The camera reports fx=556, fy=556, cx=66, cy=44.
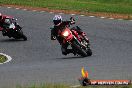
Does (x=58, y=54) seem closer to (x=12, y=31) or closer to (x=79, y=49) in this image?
(x=79, y=49)

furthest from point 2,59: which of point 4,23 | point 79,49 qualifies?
point 4,23

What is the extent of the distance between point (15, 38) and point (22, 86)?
584 inches

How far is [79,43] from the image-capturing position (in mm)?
19844

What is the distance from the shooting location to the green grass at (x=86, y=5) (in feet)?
117

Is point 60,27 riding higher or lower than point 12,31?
higher

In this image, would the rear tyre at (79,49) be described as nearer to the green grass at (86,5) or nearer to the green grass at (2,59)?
the green grass at (2,59)

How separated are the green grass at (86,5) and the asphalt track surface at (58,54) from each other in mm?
2697

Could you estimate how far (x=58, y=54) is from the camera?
71.5 feet

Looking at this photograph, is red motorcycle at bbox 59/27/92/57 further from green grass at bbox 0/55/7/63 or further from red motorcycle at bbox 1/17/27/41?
red motorcycle at bbox 1/17/27/41

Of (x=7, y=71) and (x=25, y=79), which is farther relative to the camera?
(x=7, y=71)

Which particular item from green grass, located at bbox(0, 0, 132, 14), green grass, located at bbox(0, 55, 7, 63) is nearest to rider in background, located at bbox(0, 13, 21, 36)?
green grass, located at bbox(0, 55, 7, 63)

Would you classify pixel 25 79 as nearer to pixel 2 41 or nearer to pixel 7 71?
pixel 7 71

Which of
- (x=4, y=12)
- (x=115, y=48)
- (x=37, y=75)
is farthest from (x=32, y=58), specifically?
(x=4, y=12)

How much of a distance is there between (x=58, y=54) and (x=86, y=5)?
1741 cm
